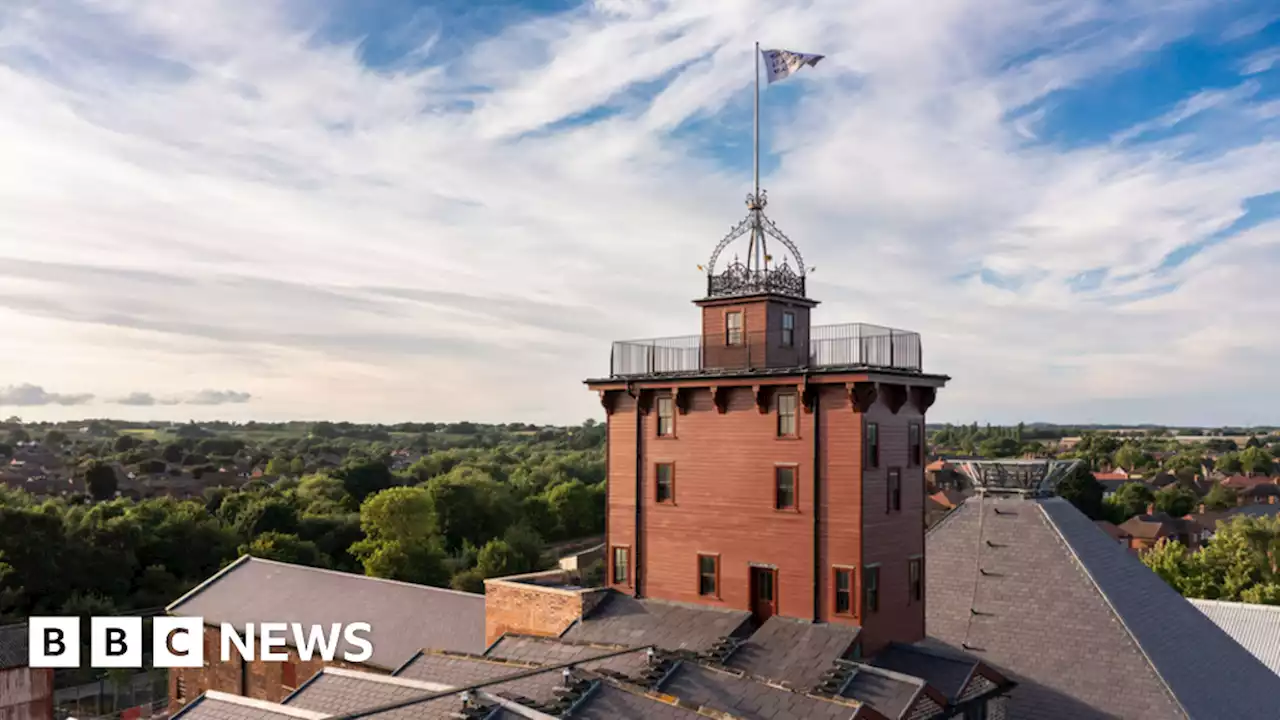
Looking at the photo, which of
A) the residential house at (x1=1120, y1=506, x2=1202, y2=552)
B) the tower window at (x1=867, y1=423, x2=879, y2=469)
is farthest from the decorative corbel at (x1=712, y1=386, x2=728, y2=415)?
the residential house at (x1=1120, y1=506, x2=1202, y2=552)

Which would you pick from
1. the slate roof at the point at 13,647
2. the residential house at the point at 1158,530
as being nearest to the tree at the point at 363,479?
the slate roof at the point at 13,647

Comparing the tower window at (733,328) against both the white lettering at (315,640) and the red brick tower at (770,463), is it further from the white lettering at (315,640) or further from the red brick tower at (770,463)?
the white lettering at (315,640)

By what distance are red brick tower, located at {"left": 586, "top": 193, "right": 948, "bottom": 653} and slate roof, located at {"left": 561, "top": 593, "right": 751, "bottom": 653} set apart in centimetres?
51

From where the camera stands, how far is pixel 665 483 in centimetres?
3491

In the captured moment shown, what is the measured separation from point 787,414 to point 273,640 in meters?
29.5

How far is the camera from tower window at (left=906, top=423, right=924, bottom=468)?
33.4 m

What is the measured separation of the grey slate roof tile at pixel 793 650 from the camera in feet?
93.7

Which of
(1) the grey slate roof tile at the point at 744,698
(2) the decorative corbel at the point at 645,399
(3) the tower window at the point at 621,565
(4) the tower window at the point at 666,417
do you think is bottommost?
(1) the grey slate roof tile at the point at 744,698

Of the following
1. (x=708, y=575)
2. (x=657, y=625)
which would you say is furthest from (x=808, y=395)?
(x=657, y=625)

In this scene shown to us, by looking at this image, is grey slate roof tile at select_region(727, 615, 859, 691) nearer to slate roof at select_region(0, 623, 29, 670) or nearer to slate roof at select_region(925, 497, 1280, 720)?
slate roof at select_region(925, 497, 1280, 720)

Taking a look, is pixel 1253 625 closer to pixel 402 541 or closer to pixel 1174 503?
pixel 402 541

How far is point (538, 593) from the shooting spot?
113 ft

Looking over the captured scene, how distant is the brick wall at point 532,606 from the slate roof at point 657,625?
1.76ft

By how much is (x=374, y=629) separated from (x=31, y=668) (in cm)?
1547
